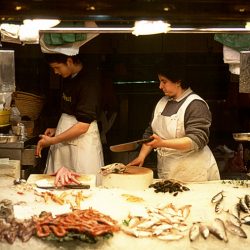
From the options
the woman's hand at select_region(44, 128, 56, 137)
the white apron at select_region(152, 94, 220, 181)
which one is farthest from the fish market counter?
→ the woman's hand at select_region(44, 128, 56, 137)

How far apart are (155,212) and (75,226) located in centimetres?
72

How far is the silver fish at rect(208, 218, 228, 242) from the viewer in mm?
3510

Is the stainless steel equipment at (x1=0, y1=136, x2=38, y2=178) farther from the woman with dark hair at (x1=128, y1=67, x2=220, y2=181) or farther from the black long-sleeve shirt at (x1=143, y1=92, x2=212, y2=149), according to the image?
the black long-sleeve shirt at (x1=143, y1=92, x2=212, y2=149)

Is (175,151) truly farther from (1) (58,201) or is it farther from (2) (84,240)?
(2) (84,240)

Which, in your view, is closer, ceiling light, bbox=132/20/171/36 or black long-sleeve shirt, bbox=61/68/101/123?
ceiling light, bbox=132/20/171/36

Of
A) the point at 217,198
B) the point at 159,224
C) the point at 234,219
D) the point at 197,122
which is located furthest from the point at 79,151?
the point at 234,219

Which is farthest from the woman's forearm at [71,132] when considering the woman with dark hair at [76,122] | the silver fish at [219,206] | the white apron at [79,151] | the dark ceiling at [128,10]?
the dark ceiling at [128,10]

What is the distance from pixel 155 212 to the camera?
386 cm

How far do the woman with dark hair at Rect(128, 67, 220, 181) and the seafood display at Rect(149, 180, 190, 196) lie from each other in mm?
635

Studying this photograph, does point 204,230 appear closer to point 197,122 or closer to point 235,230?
point 235,230

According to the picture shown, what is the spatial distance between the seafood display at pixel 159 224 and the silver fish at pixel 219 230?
20cm

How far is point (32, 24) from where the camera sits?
3.60 meters

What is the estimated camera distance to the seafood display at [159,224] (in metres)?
3.52

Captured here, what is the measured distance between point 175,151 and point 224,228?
1.90 m
